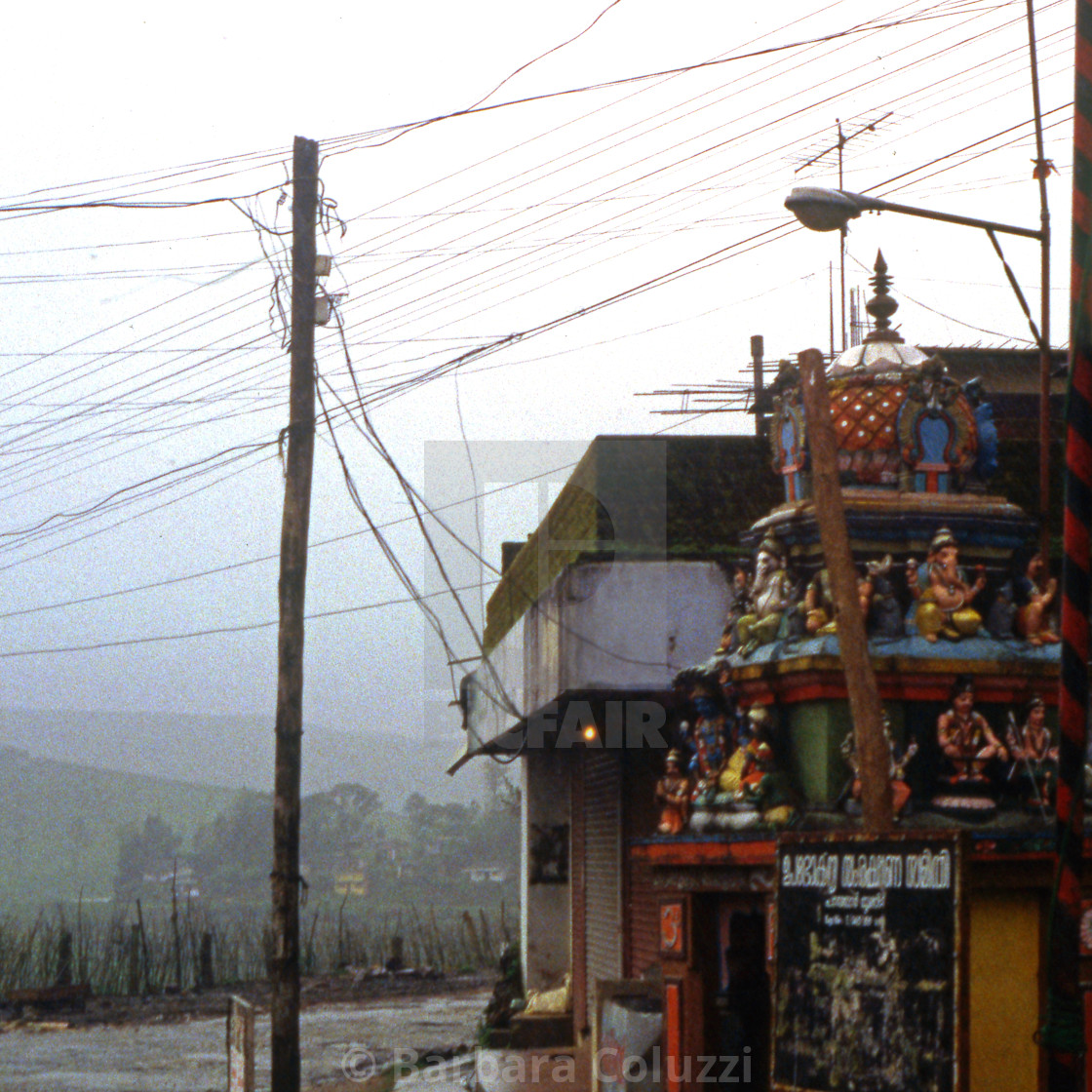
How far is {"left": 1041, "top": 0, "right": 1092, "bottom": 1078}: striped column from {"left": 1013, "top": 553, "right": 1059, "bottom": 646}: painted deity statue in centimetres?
465

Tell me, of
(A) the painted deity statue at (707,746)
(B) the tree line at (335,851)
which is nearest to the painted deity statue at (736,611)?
(A) the painted deity statue at (707,746)

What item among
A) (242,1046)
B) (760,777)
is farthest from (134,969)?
(760,777)

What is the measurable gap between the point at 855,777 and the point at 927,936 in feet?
10.9

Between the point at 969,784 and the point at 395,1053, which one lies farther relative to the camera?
the point at 395,1053

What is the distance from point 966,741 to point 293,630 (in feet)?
19.7

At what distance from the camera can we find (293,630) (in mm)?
13203

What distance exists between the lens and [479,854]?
130 m

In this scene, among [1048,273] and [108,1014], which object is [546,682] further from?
[108,1014]

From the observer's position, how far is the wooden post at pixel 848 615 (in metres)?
7.43

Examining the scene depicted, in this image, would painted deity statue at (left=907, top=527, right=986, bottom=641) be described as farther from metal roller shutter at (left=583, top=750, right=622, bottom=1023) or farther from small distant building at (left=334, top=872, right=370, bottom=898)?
small distant building at (left=334, top=872, right=370, bottom=898)

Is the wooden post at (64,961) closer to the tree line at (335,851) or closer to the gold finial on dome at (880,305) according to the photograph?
the gold finial on dome at (880,305)

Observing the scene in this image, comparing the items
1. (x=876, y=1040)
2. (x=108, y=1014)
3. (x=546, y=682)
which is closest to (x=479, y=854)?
(x=108, y=1014)

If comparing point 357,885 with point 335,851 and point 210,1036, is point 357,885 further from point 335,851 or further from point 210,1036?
point 210,1036

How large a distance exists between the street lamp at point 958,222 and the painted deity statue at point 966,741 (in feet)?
5.16
